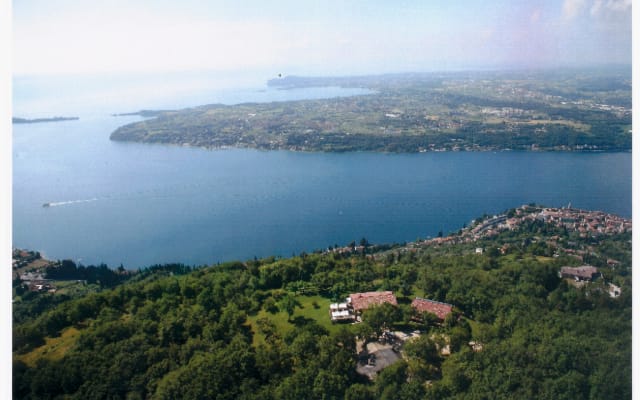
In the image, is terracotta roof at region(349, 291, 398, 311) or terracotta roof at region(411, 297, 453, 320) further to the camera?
terracotta roof at region(349, 291, 398, 311)

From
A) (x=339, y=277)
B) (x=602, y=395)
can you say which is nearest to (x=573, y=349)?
(x=602, y=395)

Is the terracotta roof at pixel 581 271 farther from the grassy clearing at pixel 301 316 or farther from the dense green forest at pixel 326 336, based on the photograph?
the grassy clearing at pixel 301 316

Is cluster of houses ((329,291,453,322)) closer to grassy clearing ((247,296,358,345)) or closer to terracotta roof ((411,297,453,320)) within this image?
terracotta roof ((411,297,453,320))

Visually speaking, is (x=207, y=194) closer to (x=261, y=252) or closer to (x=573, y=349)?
(x=261, y=252)

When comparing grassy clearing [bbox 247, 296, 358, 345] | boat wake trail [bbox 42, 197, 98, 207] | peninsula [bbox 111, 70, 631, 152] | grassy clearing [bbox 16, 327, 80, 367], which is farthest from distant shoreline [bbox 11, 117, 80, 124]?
grassy clearing [bbox 247, 296, 358, 345]

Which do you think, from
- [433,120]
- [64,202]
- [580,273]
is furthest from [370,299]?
[433,120]

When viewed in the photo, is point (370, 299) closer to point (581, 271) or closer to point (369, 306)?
point (369, 306)
